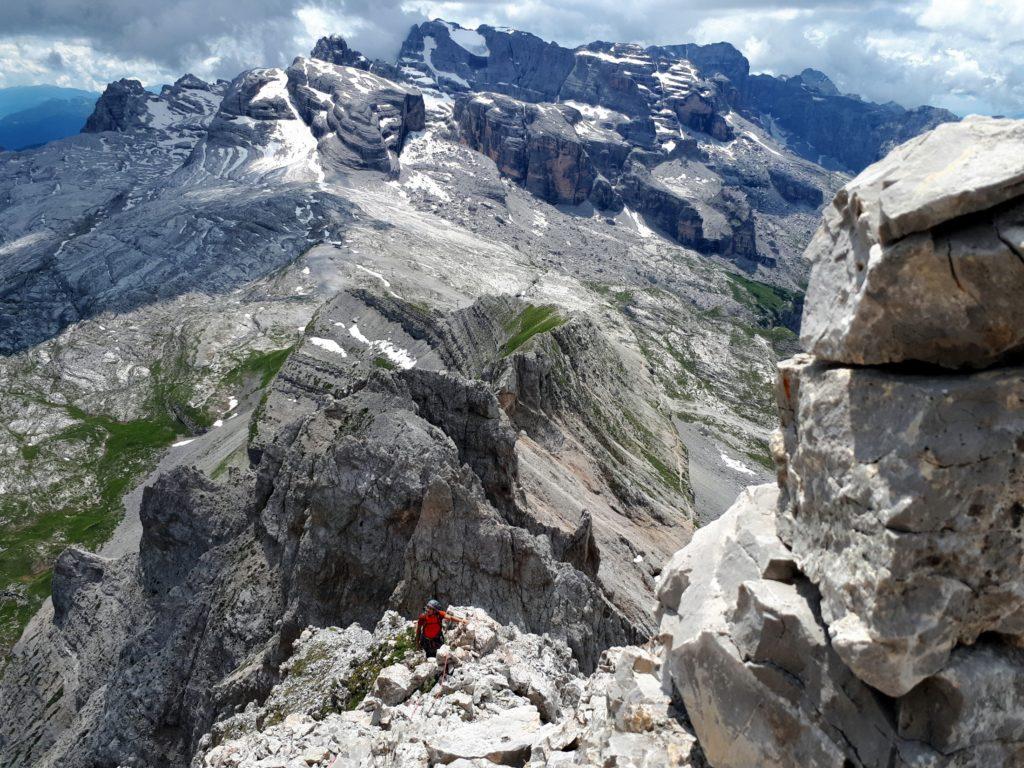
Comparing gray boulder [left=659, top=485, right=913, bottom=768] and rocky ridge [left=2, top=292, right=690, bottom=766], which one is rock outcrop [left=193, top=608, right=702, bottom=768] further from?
rocky ridge [left=2, top=292, right=690, bottom=766]

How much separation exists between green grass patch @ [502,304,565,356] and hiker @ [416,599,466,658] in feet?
245

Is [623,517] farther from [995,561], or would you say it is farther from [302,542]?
[995,561]

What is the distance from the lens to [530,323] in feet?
363

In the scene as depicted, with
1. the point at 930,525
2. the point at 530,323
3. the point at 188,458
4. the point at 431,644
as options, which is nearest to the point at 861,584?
the point at 930,525

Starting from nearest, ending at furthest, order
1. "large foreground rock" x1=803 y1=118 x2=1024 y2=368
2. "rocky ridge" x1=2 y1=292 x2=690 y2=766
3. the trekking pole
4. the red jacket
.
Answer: "large foreground rock" x1=803 y1=118 x2=1024 y2=368 < the trekking pole < the red jacket < "rocky ridge" x1=2 y1=292 x2=690 y2=766

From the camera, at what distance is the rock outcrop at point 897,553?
10633 mm

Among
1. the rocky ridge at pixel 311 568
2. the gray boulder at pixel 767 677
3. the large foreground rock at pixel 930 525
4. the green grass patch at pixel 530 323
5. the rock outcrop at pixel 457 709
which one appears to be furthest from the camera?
the green grass patch at pixel 530 323

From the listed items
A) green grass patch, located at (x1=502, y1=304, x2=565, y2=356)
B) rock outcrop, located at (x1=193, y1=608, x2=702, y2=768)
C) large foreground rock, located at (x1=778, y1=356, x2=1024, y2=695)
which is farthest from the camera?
green grass patch, located at (x1=502, y1=304, x2=565, y2=356)

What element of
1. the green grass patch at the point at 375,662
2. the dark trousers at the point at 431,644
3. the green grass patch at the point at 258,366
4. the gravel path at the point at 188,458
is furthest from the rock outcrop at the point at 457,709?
the green grass patch at the point at 258,366

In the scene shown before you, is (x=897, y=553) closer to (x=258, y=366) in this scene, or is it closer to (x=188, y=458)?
(x=188, y=458)

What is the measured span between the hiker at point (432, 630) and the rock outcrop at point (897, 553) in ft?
35.6

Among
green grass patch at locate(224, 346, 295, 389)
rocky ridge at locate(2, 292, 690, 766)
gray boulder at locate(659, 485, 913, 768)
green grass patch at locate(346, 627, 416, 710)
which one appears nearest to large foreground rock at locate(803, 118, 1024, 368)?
gray boulder at locate(659, 485, 913, 768)

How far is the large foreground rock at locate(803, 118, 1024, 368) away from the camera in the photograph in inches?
402

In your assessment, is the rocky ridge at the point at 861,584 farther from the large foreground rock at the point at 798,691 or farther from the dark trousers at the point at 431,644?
the dark trousers at the point at 431,644
